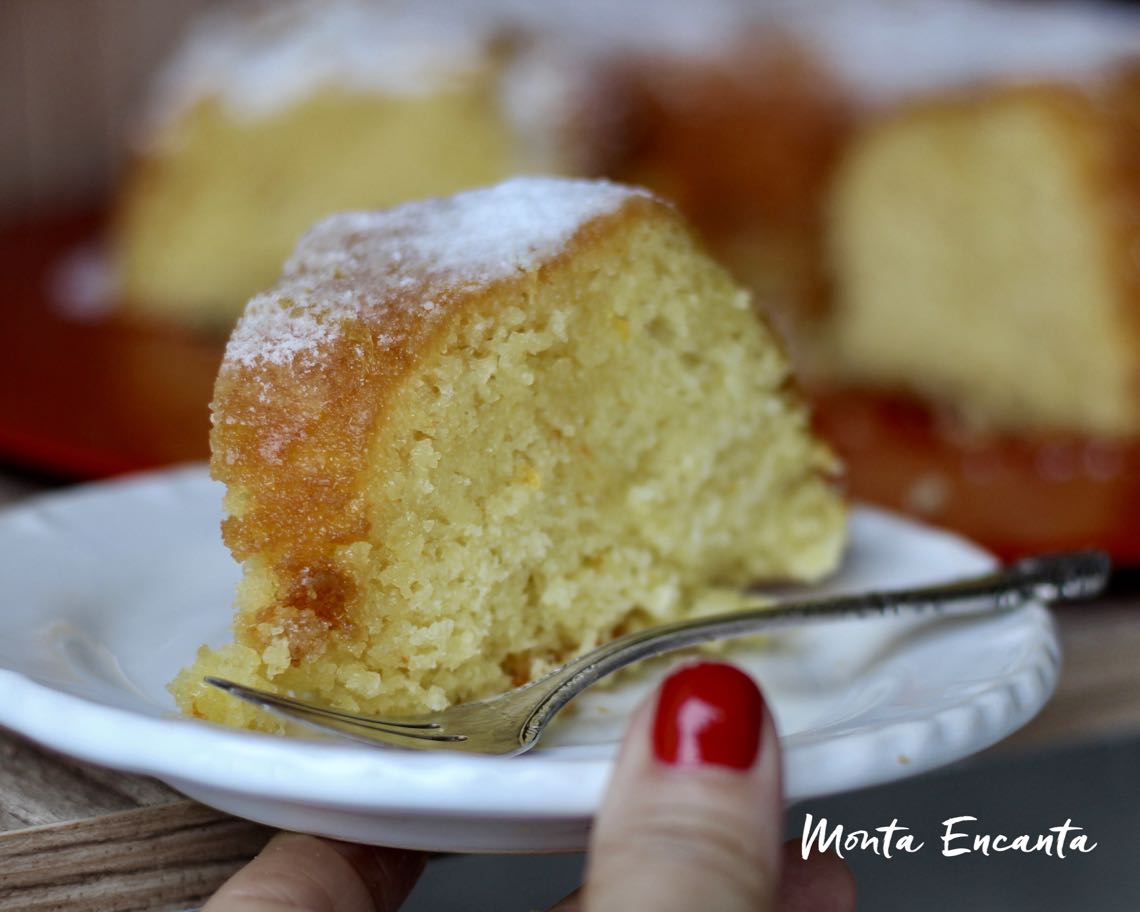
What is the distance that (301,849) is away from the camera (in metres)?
0.87

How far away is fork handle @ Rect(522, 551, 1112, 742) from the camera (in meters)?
0.96

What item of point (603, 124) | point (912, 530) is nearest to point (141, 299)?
point (603, 124)

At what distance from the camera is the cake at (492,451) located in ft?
3.10

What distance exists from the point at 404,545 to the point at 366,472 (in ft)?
0.22

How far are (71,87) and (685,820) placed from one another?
131 inches

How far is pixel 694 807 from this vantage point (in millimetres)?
683

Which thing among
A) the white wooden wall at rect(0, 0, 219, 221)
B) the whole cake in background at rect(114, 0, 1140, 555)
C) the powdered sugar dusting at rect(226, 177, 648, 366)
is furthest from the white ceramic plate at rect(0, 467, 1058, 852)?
the white wooden wall at rect(0, 0, 219, 221)

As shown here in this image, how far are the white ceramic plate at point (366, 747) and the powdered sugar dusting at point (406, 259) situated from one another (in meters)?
0.27

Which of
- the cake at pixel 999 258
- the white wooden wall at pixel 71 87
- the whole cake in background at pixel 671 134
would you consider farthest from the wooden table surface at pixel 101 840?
the white wooden wall at pixel 71 87

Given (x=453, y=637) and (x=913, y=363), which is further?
(x=913, y=363)

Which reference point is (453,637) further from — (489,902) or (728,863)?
(728,863)

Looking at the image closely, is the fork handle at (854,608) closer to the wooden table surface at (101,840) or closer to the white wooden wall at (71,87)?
the wooden table surface at (101,840)

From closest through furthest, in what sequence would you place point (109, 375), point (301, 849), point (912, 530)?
point (301, 849) < point (912, 530) < point (109, 375)

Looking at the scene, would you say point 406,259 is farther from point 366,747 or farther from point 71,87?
point 71,87
